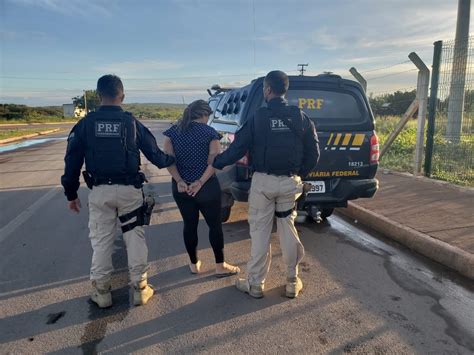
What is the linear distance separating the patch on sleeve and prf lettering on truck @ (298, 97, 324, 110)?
7.67 ft

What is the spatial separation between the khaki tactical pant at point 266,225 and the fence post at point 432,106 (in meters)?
5.96

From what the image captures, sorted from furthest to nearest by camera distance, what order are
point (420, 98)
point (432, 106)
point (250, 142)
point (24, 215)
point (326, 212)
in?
point (420, 98), point (432, 106), point (24, 215), point (326, 212), point (250, 142)

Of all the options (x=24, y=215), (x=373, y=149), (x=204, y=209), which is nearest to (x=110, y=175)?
(x=204, y=209)

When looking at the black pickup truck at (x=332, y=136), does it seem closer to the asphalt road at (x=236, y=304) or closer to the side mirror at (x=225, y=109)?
the asphalt road at (x=236, y=304)

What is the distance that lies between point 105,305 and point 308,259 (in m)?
2.23

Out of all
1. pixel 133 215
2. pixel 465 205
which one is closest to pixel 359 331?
pixel 133 215

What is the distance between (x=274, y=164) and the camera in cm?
344

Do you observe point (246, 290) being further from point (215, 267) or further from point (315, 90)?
point (315, 90)

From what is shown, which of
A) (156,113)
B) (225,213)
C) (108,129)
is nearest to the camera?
(108,129)

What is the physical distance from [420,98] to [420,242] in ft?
15.9

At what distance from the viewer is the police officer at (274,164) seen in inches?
135

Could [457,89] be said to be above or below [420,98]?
above

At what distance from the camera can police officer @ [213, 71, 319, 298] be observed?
342cm

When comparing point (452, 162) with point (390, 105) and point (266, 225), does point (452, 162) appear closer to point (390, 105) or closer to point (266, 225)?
point (266, 225)
